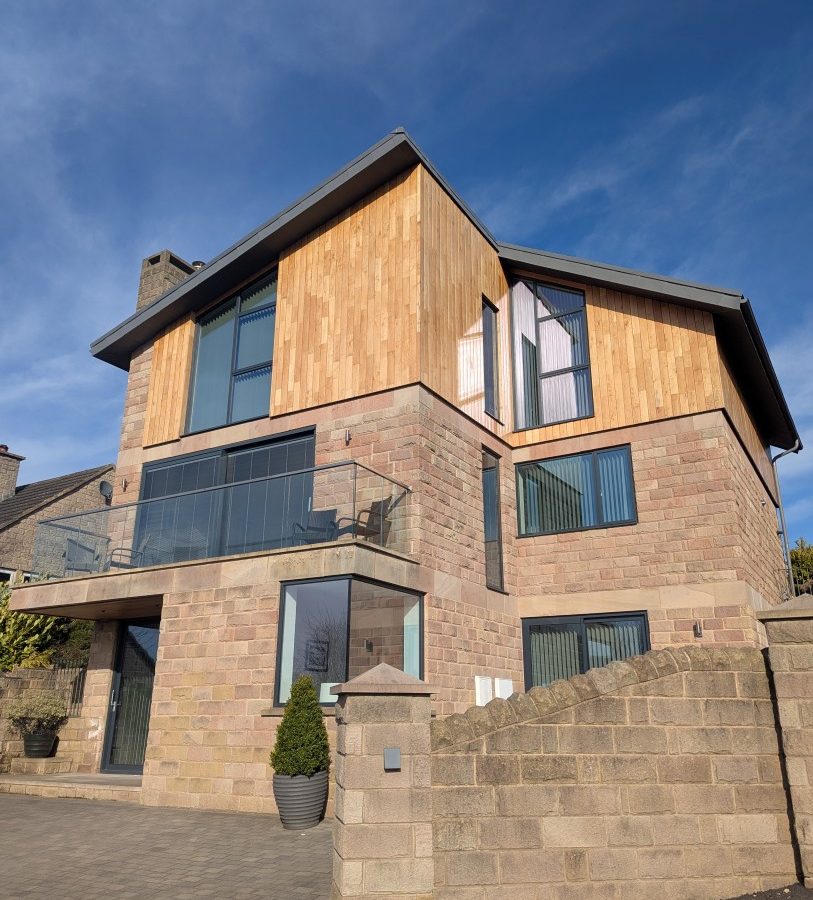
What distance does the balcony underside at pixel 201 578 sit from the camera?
11.0m

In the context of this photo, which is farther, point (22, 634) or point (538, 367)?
point (22, 634)

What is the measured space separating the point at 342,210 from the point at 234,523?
6397mm

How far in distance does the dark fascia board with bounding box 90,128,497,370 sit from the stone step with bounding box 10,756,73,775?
8.33 m

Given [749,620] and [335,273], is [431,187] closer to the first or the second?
[335,273]

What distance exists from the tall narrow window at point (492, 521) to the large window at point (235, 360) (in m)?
4.27

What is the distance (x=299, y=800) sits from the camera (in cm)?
933

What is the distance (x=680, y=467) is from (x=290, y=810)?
8386 mm

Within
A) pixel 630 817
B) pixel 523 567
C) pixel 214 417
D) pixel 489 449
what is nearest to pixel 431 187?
pixel 489 449

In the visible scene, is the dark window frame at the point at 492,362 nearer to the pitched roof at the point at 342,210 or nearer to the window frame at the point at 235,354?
the pitched roof at the point at 342,210

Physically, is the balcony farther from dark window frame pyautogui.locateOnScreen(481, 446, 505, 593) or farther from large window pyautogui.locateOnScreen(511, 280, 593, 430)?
large window pyautogui.locateOnScreen(511, 280, 593, 430)

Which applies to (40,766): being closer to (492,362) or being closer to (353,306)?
(353,306)

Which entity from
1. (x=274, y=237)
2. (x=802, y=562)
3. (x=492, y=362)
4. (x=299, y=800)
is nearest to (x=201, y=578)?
(x=299, y=800)

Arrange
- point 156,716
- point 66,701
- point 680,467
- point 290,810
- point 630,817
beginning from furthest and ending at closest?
point 66,701 < point 680,467 < point 156,716 < point 290,810 < point 630,817

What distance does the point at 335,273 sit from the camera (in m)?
14.6
